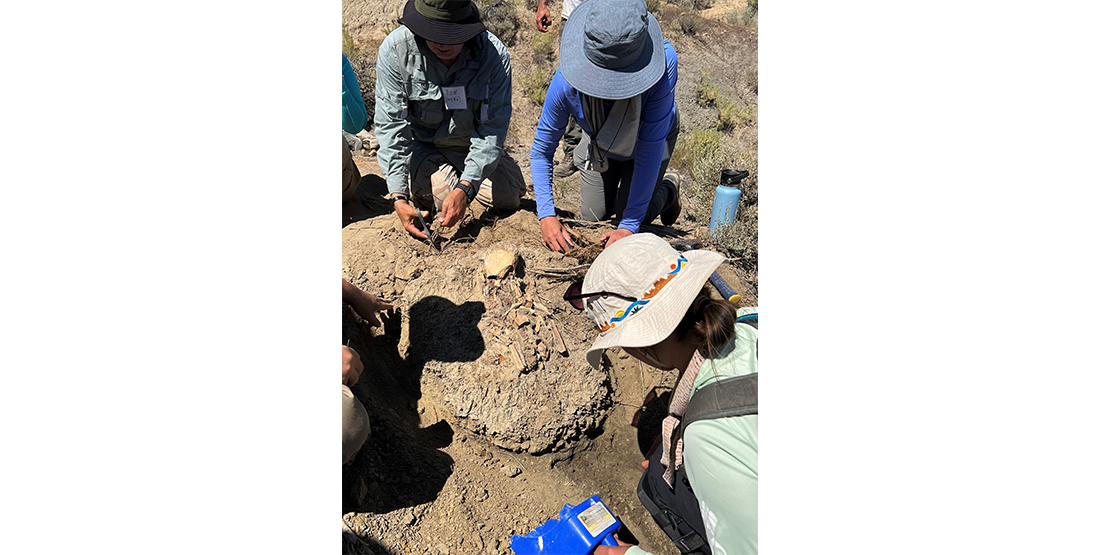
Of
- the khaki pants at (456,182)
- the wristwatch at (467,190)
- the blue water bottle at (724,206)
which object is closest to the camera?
the wristwatch at (467,190)

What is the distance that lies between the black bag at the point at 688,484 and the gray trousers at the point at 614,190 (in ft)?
6.58

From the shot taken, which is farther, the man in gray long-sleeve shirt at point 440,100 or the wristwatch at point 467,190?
the wristwatch at point 467,190

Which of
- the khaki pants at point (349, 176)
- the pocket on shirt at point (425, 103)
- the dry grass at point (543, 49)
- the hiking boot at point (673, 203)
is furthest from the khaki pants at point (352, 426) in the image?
the dry grass at point (543, 49)

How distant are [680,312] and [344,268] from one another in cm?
215

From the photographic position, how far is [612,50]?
7.86ft

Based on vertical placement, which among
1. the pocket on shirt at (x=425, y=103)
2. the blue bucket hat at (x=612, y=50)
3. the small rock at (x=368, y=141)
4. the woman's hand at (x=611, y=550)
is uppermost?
the blue bucket hat at (x=612, y=50)

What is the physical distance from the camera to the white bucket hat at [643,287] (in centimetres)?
153

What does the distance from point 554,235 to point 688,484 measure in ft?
5.28

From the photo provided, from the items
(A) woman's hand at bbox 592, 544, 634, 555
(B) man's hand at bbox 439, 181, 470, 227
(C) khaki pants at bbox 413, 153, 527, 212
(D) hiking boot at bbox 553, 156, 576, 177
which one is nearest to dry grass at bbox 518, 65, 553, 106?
(D) hiking boot at bbox 553, 156, 576, 177

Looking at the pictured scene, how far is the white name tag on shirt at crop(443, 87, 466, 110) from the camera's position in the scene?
3359 mm

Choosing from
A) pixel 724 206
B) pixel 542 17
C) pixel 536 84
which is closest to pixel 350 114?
pixel 724 206

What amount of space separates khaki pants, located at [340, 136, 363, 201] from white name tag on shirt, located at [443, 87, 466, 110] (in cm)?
106

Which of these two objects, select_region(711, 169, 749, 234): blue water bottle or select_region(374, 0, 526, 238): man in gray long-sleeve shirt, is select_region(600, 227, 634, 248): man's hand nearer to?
select_region(374, 0, 526, 238): man in gray long-sleeve shirt

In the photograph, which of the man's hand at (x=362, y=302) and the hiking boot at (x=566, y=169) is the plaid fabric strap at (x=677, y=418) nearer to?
the man's hand at (x=362, y=302)
